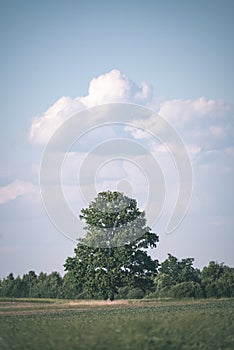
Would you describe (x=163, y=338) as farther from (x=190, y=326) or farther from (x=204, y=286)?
(x=204, y=286)

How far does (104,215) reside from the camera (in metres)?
60.2

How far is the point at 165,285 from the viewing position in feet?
281

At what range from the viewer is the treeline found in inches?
2655

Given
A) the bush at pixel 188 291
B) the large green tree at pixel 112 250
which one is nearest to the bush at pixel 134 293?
the bush at pixel 188 291

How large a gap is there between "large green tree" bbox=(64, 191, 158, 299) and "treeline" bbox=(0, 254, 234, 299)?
30.1 ft

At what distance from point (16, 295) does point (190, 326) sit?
75.1 metres

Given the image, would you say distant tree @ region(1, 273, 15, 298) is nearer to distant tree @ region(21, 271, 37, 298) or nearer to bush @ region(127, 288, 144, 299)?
distant tree @ region(21, 271, 37, 298)

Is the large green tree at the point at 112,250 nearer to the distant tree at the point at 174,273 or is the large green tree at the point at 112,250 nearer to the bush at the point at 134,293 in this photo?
the bush at the point at 134,293

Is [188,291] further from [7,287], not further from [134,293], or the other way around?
[7,287]

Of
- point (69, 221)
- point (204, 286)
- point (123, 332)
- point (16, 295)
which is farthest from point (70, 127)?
point (123, 332)

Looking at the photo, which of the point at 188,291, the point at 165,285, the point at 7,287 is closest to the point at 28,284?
the point at 7,287

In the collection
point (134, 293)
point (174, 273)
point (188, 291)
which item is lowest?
point (188, 291)

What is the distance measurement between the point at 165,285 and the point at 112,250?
28602mm

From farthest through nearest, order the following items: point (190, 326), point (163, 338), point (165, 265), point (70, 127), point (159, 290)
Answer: point (165, 265), point (159, 290), point (70, 127), point (190, 326), point (163, 338)
